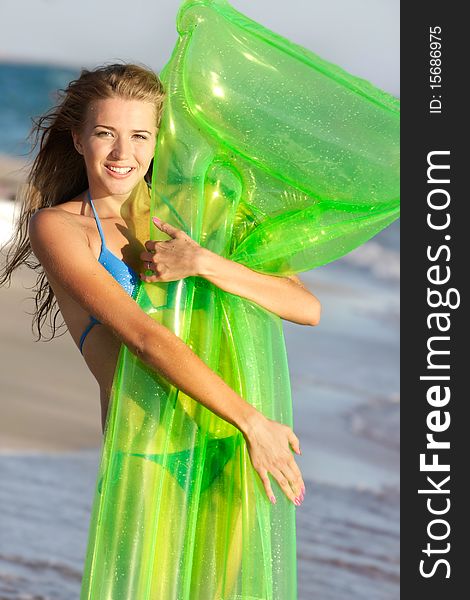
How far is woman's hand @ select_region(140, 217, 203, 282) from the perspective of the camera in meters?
2.43

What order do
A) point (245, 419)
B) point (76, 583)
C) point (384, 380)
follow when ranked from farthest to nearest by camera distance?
point (384, 380) < point (76, 583) < point (245, 419)

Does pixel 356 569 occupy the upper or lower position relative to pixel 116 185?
lower

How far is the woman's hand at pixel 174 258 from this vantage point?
7.97 ft

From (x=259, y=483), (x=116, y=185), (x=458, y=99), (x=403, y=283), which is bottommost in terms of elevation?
(x=259, y=483)

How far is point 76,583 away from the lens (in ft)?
14.7

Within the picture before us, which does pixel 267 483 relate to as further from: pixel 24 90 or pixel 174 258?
pixel 24 90

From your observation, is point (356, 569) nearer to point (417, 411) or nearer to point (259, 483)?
point (417, 411)

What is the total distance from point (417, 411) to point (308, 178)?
1.11 metres

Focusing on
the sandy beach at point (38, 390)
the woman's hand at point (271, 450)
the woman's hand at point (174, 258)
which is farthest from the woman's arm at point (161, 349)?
the sandy beach at point (38, 390)

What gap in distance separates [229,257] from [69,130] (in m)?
0.51

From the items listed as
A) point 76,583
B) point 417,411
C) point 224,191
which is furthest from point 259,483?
point 76,583

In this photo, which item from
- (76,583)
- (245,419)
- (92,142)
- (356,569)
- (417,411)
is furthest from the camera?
(356,569)

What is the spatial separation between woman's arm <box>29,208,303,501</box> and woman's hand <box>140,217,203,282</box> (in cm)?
10

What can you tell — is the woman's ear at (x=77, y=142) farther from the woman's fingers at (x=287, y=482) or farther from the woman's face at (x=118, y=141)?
the woman's fingers at (x=287, y=482)
